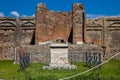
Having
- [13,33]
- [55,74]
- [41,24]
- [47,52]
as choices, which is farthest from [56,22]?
[55,74]

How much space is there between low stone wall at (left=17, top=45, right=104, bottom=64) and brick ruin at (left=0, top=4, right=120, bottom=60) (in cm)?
481

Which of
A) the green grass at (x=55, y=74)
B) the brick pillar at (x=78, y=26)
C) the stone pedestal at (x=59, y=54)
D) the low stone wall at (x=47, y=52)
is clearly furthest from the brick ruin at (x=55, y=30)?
the green grass at (x=55, y=74)

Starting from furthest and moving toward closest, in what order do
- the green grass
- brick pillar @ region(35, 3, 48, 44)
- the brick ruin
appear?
the brick ruin → brick pillar @ region(35, 3, 48, 44) → the green grass

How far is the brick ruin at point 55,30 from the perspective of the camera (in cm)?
3128

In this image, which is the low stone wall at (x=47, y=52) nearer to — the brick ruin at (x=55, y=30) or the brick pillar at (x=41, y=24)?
the brick pillar at (x=41, y=24)

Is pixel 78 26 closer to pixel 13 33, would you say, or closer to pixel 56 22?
pixel 56 22

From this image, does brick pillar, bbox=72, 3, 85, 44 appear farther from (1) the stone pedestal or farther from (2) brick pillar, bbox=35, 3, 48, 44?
(1) the stone pedestal

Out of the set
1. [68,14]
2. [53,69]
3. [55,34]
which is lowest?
[53,69]

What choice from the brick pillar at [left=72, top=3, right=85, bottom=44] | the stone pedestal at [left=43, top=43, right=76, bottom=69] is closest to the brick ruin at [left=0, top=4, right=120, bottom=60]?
the brick pillar at [left=72, top=3, right=85, bottom=44]

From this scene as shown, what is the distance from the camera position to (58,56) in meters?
18.5

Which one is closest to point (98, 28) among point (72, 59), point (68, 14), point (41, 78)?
point (68, 14)

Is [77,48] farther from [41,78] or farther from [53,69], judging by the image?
[41,78]

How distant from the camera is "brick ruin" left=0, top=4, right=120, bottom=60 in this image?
103 ft

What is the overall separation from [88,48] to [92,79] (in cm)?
1436
